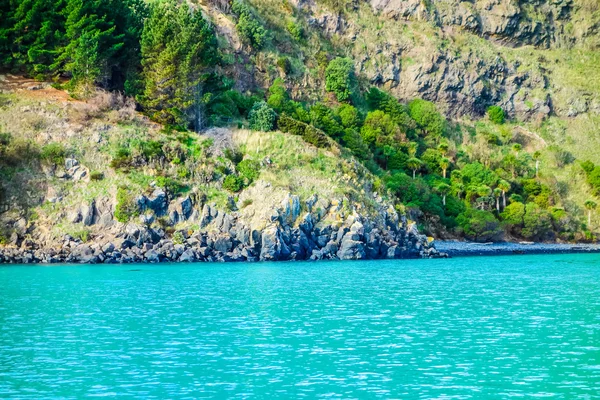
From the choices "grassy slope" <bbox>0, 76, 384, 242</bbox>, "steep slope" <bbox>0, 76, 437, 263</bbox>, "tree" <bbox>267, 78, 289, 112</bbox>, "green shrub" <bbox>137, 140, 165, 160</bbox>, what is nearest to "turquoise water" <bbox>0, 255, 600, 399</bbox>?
"steep slope" <bbox>0, 76, 437, 263</bbox>

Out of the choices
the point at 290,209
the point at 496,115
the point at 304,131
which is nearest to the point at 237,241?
the point at 290,209

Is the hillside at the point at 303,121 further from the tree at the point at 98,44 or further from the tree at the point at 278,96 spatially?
the tree at the point at 278,96

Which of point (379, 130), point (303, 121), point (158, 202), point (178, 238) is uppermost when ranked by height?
point (379, 130)

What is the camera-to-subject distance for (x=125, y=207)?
71.1 m

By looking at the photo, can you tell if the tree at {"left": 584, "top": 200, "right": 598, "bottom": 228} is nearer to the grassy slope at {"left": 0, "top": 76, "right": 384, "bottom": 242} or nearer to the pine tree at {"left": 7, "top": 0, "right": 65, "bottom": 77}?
the grassy slope at {"left": 0, "top": 76, "right": 384, "bottom": 242}

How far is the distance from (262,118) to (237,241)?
1878 cm

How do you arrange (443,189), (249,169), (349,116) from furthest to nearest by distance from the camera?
(349,116)
(443,189)
(249,169)

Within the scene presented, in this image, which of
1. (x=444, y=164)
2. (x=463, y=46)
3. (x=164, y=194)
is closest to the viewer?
(x=164, y=194)

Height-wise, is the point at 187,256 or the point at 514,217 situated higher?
the point at 514,217

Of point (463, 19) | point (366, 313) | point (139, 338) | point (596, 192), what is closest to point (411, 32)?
point (463, 19)

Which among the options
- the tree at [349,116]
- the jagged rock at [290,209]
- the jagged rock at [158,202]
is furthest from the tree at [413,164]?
the jagged rock at [158,202]

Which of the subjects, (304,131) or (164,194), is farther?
(304,131)

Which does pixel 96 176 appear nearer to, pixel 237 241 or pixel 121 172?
pixel 121 172

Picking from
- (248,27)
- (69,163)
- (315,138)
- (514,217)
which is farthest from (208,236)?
(248,27)
